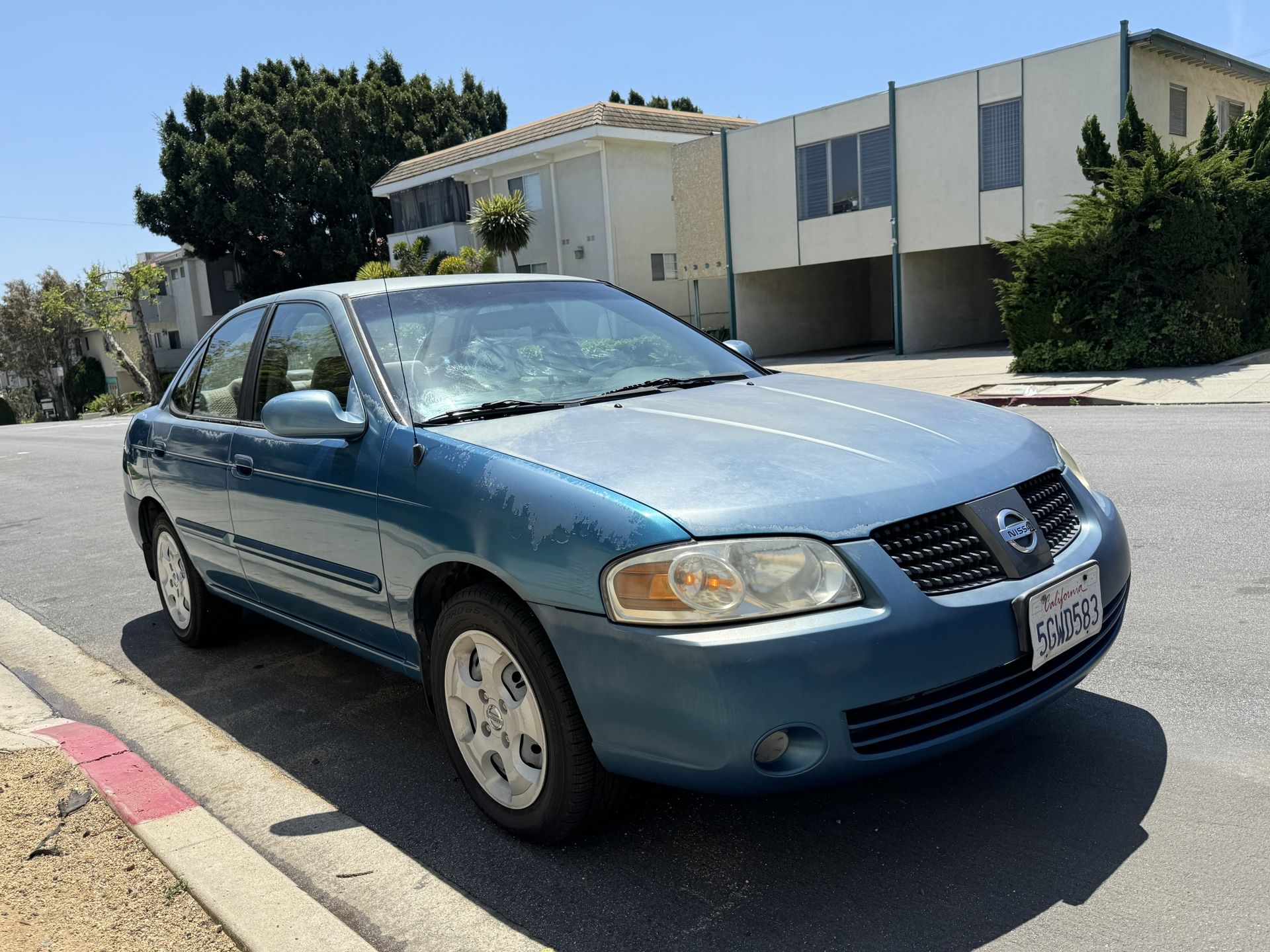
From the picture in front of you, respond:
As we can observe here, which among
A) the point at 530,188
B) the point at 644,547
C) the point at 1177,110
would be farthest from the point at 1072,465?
the point at 530,188

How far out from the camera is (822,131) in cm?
2492

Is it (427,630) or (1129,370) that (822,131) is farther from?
(427,630)

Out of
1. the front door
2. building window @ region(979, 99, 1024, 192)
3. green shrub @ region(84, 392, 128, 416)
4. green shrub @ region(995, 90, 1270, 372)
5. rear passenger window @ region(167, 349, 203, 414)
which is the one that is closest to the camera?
the front door

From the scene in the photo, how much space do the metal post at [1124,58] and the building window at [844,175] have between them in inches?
201

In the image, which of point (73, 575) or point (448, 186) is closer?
point (73, 575)

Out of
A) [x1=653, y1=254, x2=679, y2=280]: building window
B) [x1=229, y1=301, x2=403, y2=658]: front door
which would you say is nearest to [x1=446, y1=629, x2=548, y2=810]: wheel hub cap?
[x1=229, y1=301, x2=403, y2=658]: front door

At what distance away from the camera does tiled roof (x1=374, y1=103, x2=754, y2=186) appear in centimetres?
3081

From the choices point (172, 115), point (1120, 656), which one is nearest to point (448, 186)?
point (172, 115)

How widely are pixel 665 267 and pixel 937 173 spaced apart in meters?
11.6

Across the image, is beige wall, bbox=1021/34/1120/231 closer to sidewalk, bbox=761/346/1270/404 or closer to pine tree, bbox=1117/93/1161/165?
pine tree, bbox=1117/93/1161/165

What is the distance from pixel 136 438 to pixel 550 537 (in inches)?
151

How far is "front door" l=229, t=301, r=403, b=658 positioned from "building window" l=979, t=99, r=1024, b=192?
20.6 meters

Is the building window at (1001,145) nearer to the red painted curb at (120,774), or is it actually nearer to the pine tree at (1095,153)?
→ the pine tree at (1095,153)

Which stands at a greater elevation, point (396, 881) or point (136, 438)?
point (136, 438)
